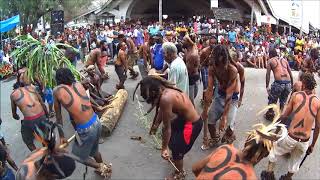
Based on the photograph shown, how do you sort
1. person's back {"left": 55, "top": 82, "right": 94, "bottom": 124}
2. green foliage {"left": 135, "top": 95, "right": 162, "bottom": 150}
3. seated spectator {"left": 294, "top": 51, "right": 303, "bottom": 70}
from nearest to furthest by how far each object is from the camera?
person's back {"left": 55, "top": 82, "right": 94, "bottom": 124} < green foliage {"left": 135, "top": 95, "right": 162, "bottom": 150} < seated spectator {"left": 294, "top": 51, "right": 303, "bottom": 70}

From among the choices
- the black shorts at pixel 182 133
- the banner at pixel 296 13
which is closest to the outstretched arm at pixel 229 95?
the black shorts at pixel 182 133

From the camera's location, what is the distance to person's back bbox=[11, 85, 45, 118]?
6.50m

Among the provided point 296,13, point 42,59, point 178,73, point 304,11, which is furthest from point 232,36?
point 42,59

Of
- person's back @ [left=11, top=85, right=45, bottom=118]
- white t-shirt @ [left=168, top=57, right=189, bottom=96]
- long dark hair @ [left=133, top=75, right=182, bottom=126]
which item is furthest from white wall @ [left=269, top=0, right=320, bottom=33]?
long dark hair @ [left=133, top=75, right=182, bottom=126]

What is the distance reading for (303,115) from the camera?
561 cm

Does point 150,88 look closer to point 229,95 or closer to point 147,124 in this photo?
point 229,95

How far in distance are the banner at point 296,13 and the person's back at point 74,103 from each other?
764 inches

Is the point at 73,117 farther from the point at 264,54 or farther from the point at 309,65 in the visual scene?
the point at 264,54

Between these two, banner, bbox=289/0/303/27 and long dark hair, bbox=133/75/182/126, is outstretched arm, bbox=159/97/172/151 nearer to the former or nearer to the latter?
long dark hair, bbox=133/75/182/126

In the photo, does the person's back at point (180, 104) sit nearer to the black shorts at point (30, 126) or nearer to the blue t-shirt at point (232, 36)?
the black shorts at point (30, 126)

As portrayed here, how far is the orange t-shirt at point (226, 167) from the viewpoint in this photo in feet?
11.0

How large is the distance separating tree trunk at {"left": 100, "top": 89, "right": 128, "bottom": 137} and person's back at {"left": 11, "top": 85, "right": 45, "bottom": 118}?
1.25m

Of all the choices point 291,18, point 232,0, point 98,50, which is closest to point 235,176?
point 98,50

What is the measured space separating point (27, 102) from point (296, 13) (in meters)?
19.8
